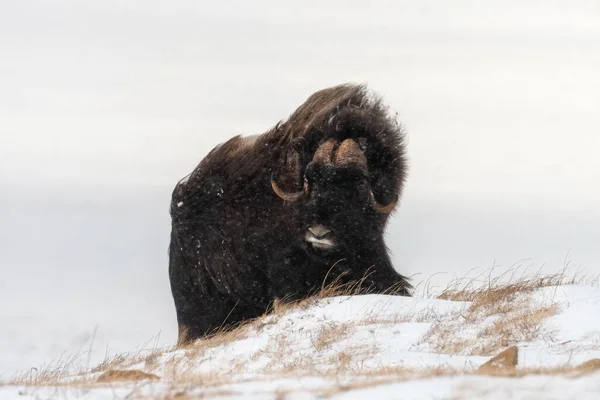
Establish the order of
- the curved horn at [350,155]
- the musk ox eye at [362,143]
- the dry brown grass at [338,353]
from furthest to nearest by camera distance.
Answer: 1. the musk ox eye at [362,143]
2. the curved horn at [350,155]
3. the dry brown grass at [338,353]

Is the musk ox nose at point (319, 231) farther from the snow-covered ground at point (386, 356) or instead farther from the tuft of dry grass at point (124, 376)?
the tuft of dry grass at point (124, 376)

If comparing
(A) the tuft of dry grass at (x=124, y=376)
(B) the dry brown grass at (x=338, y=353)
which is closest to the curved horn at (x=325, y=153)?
(B) the dry brown grass at (x=338, y=353)

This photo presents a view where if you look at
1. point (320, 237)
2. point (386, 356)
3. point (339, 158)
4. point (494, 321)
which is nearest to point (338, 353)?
point (386, 356)

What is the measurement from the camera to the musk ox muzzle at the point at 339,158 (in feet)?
32.2

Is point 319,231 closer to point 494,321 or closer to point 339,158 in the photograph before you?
point 339,158

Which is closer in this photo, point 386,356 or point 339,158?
point 386,356

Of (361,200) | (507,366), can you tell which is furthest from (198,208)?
(507,366)

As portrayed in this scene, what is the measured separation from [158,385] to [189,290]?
6362 mm

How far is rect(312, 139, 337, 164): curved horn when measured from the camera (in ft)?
32.4

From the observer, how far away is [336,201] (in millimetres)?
9695

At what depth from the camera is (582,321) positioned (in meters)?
6.76

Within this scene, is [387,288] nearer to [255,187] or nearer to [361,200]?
[361,200]

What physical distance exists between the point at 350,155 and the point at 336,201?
508mm

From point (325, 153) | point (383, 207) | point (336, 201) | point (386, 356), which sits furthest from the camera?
point (383, 207)
